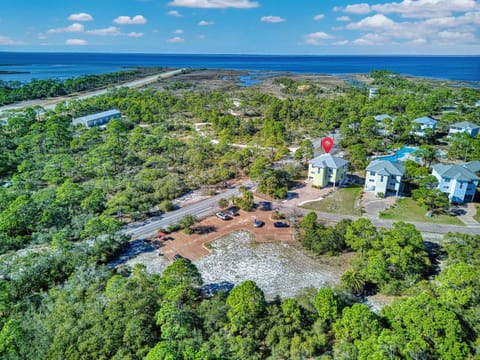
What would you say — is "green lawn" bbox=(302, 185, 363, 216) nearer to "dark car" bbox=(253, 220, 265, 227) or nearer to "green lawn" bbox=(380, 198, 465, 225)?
"green lawn" bbox=(380, 198, 465, 225)

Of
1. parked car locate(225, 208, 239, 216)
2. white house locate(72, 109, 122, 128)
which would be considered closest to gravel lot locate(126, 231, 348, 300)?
parked car locate(225, 208, 239, 216)

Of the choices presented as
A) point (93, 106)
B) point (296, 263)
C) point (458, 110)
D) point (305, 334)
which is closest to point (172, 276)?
point (305, 334)

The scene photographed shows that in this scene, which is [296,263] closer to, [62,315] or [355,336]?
[355,336]

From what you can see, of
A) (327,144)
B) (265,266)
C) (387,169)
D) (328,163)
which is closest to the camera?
(265,266)

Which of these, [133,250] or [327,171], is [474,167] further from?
[133,250]

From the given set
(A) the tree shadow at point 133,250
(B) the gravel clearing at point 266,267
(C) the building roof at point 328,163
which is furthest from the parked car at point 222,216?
(C) the building roof at point 328,163

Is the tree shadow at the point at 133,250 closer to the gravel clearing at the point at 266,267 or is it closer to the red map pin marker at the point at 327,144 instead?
the gravel clearing at the point at 266,267

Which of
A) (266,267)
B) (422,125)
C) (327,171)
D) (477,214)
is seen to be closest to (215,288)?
(266,267)
